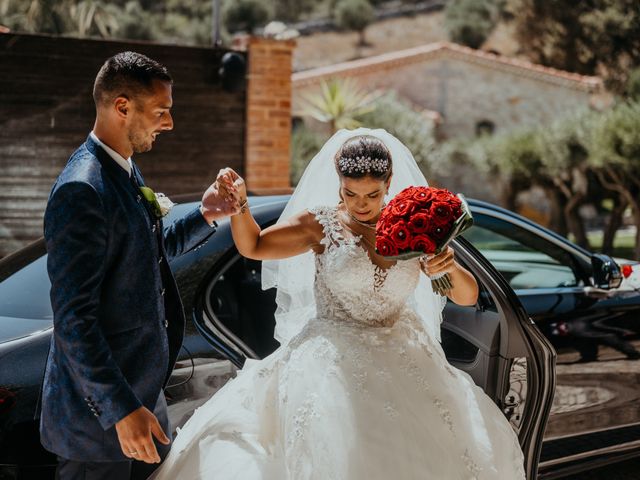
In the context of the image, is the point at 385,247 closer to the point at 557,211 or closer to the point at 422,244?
the point at 422,244

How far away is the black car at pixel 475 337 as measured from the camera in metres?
2.70

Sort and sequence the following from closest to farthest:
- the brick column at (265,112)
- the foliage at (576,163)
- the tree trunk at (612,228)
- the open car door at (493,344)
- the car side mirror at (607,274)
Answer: the open car door at (493,344) < the car side mirror at (607,274) < the brick column at (265,112) < the foliage at (576,163) < the tree trunk at (612,228)

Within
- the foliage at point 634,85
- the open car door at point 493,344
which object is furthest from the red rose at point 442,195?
the foliage at point 634,85

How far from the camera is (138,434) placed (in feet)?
6.44

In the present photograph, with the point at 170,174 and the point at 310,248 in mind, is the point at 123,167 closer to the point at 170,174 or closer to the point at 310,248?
the point at 310,248

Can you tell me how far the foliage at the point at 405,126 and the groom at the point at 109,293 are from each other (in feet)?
68.7

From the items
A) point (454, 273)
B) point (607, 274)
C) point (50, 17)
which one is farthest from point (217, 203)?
point (50, 17)

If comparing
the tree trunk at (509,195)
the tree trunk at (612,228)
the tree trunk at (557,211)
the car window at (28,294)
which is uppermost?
the car window at (28,294)

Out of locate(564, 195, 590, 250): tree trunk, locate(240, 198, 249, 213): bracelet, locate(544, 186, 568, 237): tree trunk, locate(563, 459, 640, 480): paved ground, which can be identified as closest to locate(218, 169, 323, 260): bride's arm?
locate(240, 198, 249, 213): bracelet

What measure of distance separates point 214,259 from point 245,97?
5686 millimetres

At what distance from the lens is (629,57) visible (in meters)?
35.4

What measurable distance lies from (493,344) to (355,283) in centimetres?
93

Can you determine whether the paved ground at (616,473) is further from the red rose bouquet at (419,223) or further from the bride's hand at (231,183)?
the bride's hand at (231,183)

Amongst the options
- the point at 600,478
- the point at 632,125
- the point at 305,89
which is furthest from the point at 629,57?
the point at 600,478
